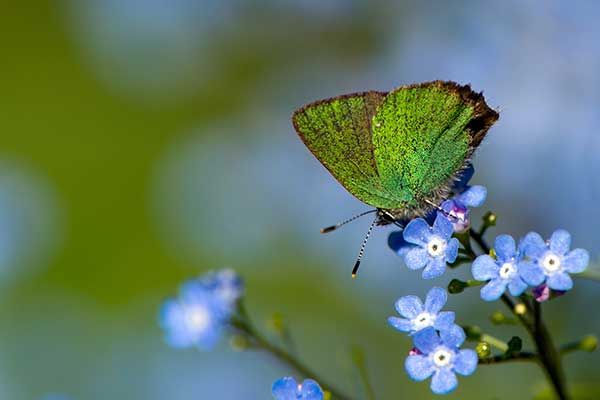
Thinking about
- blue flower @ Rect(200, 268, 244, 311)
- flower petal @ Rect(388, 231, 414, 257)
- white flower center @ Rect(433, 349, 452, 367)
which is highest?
blue flower @ Rect(200, 268, 244, 311)

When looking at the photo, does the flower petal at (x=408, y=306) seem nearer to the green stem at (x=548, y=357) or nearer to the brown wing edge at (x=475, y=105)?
the green stem at (x=548, y=357)

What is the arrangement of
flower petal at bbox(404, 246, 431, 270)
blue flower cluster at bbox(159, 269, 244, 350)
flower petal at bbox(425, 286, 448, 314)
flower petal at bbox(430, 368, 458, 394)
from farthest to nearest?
blue flower cluster at bbox(159, 269, 244, 350) → flower petal at bbox(404, 246, 431, 270) → flower petal at bbox(425, 286, 448, 314) → flower petal at bbox(430, 368, 458, 394)

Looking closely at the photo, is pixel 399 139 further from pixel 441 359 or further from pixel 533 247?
pixel 441 359

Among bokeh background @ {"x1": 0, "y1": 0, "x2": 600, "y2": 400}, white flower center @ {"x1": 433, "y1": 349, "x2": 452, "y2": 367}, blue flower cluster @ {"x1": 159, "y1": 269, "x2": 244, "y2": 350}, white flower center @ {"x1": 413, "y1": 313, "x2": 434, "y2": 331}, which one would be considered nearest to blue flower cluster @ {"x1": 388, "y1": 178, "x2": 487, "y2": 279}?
white flower center @ {"x1": 413, "y1": 313, "x2": 434, "y2": 331}

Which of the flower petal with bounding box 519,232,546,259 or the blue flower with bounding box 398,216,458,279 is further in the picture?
the blue flower with bounding box 398,216,458,279

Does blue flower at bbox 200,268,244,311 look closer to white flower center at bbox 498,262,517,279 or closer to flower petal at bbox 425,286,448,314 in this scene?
flower petal at bbox 425,286,448,314

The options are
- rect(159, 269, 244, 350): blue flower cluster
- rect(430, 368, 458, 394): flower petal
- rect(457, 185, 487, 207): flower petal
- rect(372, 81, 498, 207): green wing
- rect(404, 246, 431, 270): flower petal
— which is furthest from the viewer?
rect(159, 269, 244, 350): blue flower cluster
